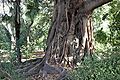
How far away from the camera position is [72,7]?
21.9 ft

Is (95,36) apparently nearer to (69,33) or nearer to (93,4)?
(69,33)

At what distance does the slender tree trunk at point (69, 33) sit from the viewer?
6.58m

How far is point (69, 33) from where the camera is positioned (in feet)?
21.6

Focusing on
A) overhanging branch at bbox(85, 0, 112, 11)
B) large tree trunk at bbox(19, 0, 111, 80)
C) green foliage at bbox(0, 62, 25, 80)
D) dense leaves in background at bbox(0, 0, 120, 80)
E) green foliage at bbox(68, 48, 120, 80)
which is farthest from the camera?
large tree trunk at bbox(19, 0, 111, 80)

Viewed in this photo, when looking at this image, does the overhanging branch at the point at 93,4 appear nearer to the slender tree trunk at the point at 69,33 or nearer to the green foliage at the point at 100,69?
the slender tree trunk at the point at 69,33

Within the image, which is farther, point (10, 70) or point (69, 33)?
point (69, 33)

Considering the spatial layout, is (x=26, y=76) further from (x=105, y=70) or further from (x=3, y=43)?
(x=105, y=70)

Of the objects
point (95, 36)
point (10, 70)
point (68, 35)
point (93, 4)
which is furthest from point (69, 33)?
point (10, 70)

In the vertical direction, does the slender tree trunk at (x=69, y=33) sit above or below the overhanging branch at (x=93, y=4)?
below

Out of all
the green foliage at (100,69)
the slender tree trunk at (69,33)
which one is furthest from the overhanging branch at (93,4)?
the green foliage at (100,69)

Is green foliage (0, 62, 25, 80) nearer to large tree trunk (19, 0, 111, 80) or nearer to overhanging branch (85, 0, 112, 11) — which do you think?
large tree trunk (19, 0, 111, 80)

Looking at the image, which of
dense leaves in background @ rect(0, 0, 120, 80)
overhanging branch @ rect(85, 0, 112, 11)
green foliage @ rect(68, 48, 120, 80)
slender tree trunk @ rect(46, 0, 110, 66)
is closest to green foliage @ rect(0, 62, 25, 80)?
dense leaves in background @ rect(0, 0, 120, 80)

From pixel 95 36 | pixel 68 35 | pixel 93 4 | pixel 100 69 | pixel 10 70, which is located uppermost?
pixel 93 4

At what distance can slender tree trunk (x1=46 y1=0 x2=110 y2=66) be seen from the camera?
658cm
